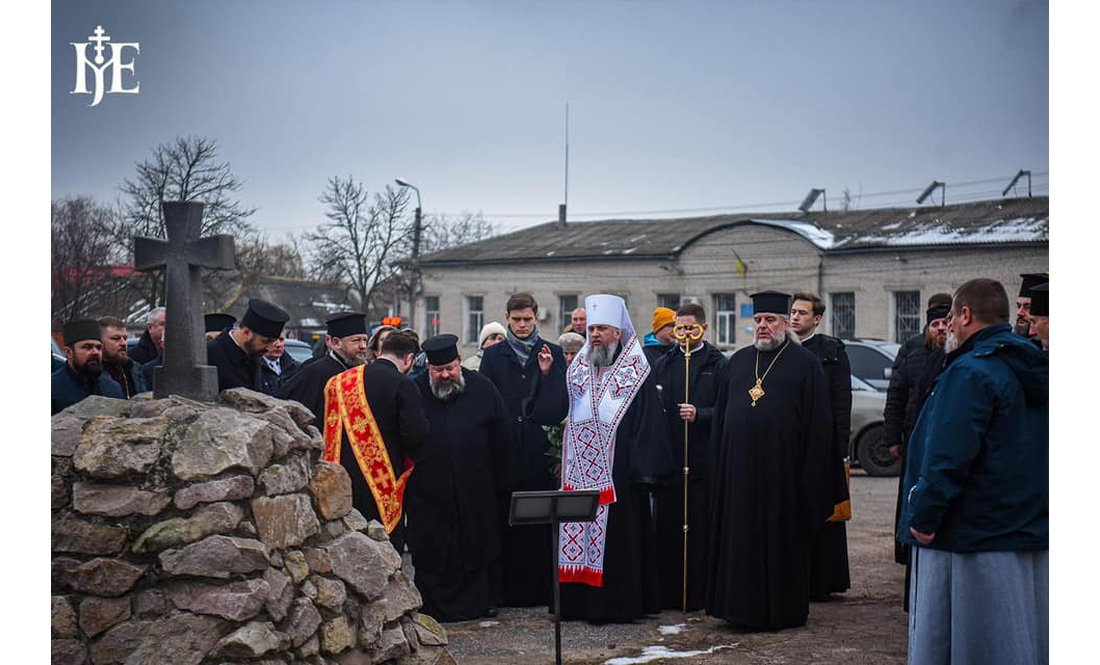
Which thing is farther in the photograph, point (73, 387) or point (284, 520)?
point (73, 387)

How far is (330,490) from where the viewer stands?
464cm

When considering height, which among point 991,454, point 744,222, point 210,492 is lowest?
point 210,492

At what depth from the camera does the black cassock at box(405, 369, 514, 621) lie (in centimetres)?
678

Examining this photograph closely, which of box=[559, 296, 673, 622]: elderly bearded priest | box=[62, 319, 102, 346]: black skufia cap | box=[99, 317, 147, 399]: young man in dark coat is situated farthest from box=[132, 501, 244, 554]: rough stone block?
box=[559, 296, 673, 622]: elderly bearded priest

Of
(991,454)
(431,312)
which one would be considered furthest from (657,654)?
(431,312)

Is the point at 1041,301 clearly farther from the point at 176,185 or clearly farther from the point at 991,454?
the point at 176,185

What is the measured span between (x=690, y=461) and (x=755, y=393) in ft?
2.51

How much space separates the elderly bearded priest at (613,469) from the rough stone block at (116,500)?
301cm

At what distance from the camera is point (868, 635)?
6227 millimetres

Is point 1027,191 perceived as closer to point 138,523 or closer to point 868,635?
point 868,635

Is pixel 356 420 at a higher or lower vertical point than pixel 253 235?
lower

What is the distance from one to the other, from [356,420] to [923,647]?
304 centimetres

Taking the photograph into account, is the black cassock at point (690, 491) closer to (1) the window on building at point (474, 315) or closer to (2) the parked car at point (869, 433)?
(2) the parked car at point (869, 433)
